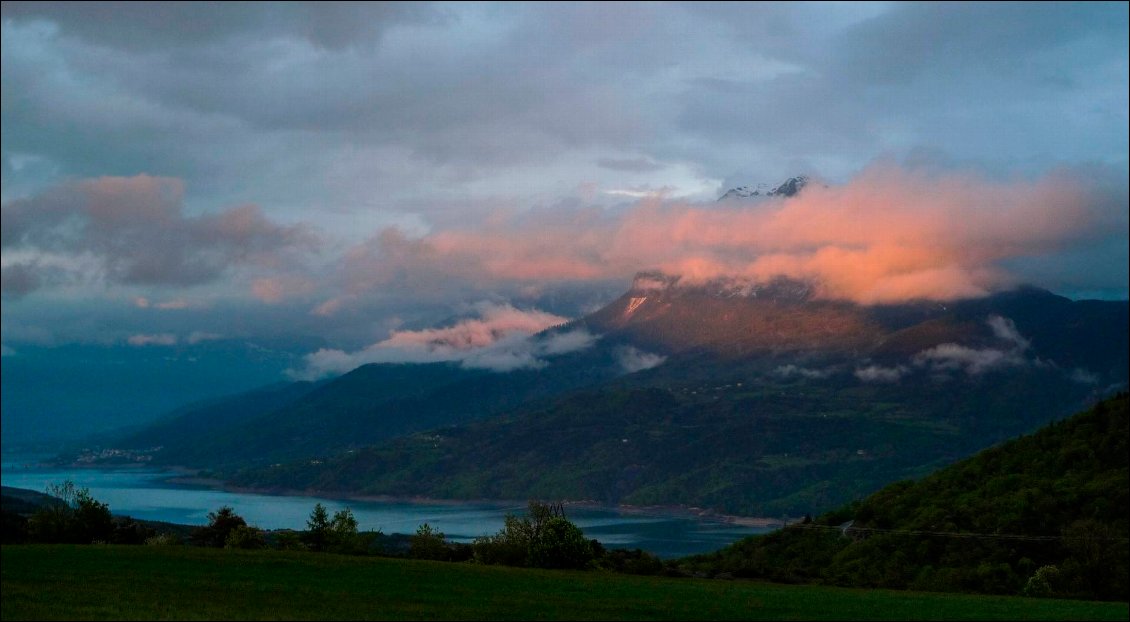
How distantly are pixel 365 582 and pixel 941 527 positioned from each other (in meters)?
61.3

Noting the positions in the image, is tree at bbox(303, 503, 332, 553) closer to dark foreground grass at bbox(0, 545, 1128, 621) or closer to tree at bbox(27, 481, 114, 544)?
tree at bbox(27, 481, 114, 544)

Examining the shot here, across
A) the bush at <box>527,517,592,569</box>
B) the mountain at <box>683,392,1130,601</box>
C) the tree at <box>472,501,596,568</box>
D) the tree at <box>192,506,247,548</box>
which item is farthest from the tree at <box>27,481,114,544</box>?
the mountain at <box>683,392,1130,601</box>

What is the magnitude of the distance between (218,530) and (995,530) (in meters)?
59.6

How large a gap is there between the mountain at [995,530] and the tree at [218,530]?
26660 mm

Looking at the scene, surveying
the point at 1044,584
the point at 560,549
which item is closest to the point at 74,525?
the point at 560,549

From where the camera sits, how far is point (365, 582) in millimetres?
37812

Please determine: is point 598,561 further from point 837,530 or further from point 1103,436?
point 1103,436

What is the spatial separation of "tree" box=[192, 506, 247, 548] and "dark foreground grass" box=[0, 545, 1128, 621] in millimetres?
11606

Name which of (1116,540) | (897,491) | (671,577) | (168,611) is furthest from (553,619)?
(897,491)

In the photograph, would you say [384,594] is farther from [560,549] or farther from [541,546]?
[541,546]

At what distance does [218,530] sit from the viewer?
5759 centimetres

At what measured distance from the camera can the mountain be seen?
58.9 m

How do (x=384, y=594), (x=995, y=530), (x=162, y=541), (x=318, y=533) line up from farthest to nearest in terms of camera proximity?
(x=995, y=530), (x=318, y=533), (x=162, y=541), (x=384, y=594)

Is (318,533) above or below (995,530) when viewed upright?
above
